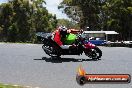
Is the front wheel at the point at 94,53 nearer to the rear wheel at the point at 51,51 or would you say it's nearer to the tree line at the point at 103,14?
the rear wheel at the point at 51,51

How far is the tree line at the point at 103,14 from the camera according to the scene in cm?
7738

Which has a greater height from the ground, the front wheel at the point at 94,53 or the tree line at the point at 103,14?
the front wheel at the point at 94,53

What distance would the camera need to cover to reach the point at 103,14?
88.6 metres

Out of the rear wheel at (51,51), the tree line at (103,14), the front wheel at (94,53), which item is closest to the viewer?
the front wheel at (94,53)

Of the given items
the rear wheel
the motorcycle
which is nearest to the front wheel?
the motorcycle

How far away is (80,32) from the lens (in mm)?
19062

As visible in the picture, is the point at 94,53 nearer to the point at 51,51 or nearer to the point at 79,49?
the point at 79,49

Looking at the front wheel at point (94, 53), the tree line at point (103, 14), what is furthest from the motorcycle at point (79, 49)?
the tree line at point (103, 14)

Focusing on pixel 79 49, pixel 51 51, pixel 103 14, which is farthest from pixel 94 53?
pixel 103 14

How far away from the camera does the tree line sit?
77.4 meters

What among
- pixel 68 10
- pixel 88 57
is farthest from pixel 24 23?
pixel 88 57

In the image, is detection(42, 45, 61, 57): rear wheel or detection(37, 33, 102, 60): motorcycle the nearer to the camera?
detection(37, 33, 102, 60): motorcycle

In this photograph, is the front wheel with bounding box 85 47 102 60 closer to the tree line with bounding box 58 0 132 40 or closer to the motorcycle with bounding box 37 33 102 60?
the motorcycle with bounding box 37 33 102 60

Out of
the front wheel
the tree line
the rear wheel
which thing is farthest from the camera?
the tree line
